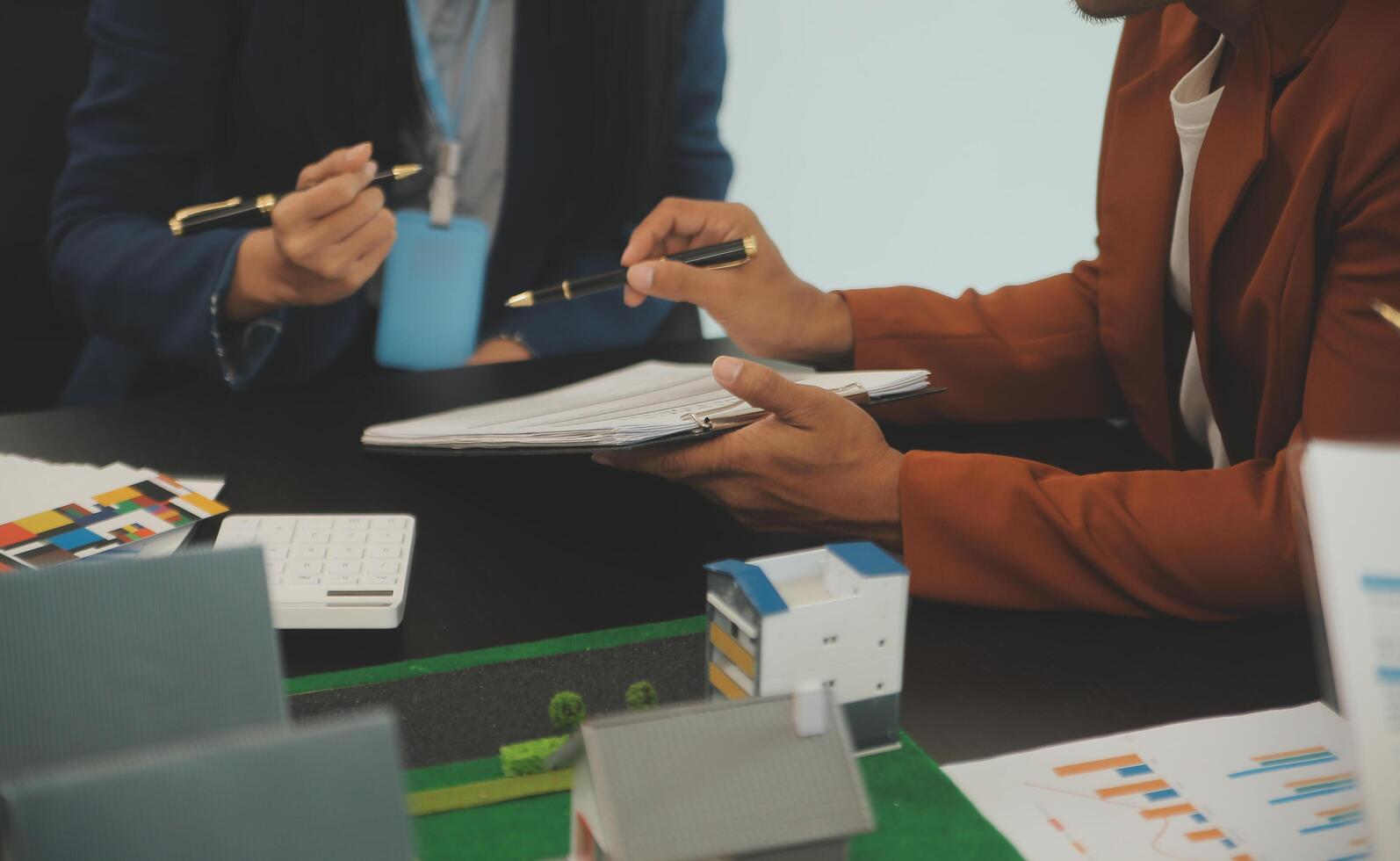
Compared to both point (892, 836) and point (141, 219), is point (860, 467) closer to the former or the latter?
point (892, 836)

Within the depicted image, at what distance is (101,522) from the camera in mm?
766

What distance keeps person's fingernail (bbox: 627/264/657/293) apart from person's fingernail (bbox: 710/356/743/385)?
24 cm

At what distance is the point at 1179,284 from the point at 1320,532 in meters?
0.70

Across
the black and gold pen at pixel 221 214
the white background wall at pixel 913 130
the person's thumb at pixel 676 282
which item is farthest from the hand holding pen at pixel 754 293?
the white background wall at pixel 913 130

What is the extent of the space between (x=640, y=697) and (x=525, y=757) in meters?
0.07

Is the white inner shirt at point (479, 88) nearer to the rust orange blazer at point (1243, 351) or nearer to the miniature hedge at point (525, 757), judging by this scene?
the rust orange blazer at point (1243, 351)

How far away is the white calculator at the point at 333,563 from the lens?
0.70 metres

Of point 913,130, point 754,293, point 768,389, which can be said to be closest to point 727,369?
point 768,389

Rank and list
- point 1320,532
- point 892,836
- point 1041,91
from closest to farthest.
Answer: point 1320,532 → point 892,836 → point 1041,91

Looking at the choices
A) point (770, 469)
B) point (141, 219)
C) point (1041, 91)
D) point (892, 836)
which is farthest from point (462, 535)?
point (1041, 91)

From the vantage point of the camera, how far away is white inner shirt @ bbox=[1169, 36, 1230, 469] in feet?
3.23

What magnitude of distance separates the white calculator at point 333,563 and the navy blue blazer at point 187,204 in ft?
1.78

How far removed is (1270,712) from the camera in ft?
2.12

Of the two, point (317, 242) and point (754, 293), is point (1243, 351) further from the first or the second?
point (317, 242)
